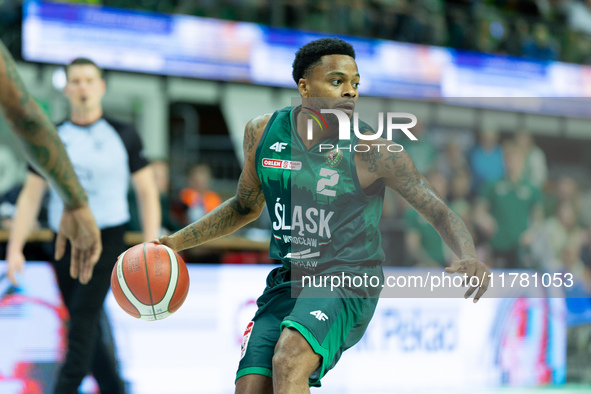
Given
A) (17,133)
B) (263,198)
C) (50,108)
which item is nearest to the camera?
(17,133)

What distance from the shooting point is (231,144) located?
12.7 metres

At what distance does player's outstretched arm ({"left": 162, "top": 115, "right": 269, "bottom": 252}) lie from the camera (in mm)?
3553

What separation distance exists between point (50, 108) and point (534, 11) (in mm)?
12253

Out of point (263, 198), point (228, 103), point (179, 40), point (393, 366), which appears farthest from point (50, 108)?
point (263, 198)

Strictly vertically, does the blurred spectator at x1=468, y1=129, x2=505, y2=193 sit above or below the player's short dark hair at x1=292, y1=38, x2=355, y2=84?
above

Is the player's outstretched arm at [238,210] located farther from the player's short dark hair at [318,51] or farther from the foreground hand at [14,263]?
the foreground hand at [14,263]

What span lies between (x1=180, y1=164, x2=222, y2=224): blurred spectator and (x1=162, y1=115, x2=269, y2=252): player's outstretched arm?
4.54 meters

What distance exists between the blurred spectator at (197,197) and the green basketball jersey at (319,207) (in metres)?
4.93

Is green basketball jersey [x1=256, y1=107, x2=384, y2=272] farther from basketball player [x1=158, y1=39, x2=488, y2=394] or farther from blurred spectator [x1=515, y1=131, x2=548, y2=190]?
blurred spectator [x1=515, y1=131, x2=548, y2=190]

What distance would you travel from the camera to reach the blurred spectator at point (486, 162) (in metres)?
9.55

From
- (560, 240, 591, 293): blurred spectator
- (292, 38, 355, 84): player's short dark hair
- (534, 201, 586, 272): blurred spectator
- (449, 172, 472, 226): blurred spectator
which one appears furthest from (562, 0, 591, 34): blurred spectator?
(292, 38, 355, 84): player's short dark hair

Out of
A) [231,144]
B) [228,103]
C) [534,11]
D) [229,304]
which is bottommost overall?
[229,304]

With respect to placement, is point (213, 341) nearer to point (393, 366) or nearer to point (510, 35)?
point (393, 366)

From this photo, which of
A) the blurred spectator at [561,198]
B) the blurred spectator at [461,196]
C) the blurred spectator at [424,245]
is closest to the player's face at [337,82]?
the blurred spectator at [424,245]
